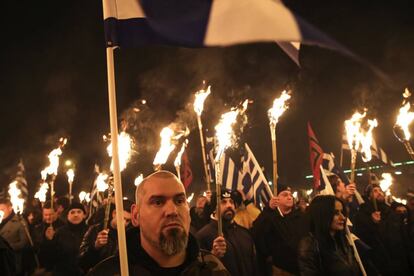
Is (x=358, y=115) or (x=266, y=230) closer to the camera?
(x=266, y=230)

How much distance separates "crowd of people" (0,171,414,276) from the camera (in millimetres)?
2885

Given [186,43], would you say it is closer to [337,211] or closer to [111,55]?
[111,55]

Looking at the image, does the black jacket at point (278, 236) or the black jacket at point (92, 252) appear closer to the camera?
the black jacket at point (92, 252)

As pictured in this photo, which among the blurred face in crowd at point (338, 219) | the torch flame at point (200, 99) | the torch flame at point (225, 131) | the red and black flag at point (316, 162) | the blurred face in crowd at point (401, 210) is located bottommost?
the blurred face in crowd at point (401, 210)

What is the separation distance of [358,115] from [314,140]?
1.32 m

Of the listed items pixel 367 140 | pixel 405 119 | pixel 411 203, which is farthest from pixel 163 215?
pixel 411 203

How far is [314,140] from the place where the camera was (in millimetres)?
10289

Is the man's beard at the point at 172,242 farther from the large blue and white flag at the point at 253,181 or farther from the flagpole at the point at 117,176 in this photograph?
the large blue and white flag at the point at 253,181

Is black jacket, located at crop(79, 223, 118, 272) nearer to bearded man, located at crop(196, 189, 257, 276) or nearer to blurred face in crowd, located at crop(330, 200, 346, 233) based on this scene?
bearded man, located at crop(196, 189, 257, 276)

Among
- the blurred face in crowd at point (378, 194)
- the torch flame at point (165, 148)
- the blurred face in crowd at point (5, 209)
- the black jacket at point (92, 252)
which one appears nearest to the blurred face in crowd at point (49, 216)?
the blurred face in crowd at point (5, 209)

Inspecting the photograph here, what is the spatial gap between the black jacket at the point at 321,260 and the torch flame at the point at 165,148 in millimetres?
2328

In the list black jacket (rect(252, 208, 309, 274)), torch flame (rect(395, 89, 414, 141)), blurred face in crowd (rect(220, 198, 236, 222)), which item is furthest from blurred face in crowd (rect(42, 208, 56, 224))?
torch flame (rect(395, 89, 414, 141))

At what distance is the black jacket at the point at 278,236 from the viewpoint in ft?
20.9

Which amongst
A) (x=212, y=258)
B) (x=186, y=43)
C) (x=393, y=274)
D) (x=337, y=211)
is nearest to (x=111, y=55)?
(x=186, y=43)
